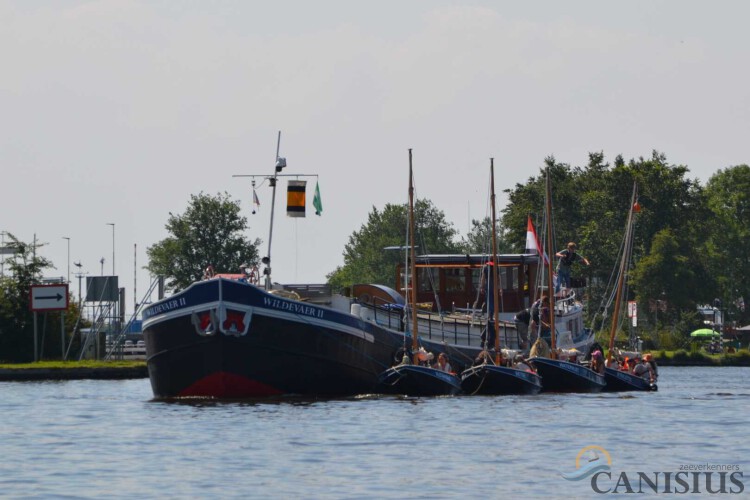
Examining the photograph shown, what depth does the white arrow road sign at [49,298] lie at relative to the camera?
8281 centimetres

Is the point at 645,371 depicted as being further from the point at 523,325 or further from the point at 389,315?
the point at 389,315

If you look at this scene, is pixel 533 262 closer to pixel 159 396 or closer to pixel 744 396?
pixel 744 396

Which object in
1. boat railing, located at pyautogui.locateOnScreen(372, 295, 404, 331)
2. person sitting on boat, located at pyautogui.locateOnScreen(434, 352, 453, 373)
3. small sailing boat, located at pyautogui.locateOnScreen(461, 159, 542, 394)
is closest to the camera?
small sailing boat, located at pyautogui.locateOnScreen(461, 159, 542, 394)

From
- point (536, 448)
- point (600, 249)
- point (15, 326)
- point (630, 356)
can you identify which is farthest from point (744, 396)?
point (600, 249)

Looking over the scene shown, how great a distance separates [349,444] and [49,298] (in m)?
48.1

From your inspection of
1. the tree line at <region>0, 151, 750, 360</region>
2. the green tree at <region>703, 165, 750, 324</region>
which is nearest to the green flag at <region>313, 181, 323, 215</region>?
the tree line at <region>0, 151, 750, 360</region>

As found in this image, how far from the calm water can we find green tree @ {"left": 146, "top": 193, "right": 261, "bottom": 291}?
102555 mm

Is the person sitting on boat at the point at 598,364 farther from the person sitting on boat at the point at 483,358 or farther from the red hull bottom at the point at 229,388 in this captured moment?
the red hull bottom at the point at 229,388

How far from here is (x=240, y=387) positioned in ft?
169

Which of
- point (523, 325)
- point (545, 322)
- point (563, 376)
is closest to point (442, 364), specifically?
point (563, 376)

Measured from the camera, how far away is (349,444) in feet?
124

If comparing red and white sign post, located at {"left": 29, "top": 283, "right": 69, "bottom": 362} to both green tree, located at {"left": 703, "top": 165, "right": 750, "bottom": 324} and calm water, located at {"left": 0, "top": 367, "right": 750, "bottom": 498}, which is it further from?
green tree, located at {"left": 703, "top": 165, "right": 750, "bottom": 324}

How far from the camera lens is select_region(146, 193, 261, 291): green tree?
6260 inches

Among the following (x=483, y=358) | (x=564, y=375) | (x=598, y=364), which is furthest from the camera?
(x=598, y=364)
